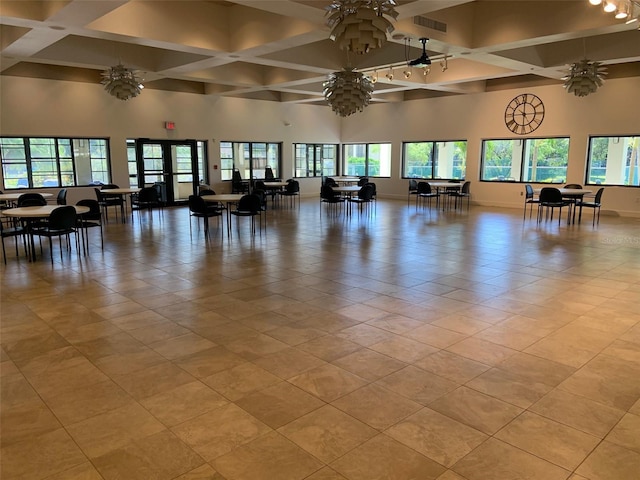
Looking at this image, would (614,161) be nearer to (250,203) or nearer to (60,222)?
(250,203)

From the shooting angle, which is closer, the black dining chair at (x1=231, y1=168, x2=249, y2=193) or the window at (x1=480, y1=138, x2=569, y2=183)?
the window at (x1=480, y1=138, x2=569, y2=183)

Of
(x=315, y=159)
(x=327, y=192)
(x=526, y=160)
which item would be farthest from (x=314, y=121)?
(x=526, y=160)

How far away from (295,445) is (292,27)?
611 cm

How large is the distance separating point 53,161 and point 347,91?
8.30 meters

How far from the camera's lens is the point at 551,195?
973 cm

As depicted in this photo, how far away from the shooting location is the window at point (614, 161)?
36.1 feet

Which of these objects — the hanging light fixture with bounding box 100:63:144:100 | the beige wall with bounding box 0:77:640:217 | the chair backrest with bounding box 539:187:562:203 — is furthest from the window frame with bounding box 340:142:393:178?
the hanging light fixture with bounding box 100:63:144:100

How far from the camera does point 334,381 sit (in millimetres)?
3107

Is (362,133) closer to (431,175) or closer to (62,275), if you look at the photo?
(431,175)

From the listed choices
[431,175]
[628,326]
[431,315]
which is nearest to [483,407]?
[431,315]

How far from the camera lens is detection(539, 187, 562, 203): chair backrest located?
9688 mm

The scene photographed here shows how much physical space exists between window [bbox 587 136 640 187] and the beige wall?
0.22m

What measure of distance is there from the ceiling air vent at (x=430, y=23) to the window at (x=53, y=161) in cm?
854

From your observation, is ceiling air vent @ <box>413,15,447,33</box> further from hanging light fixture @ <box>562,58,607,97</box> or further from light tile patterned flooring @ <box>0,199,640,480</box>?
light tile patterned flooring @ <box>0,199,640,480</box>
